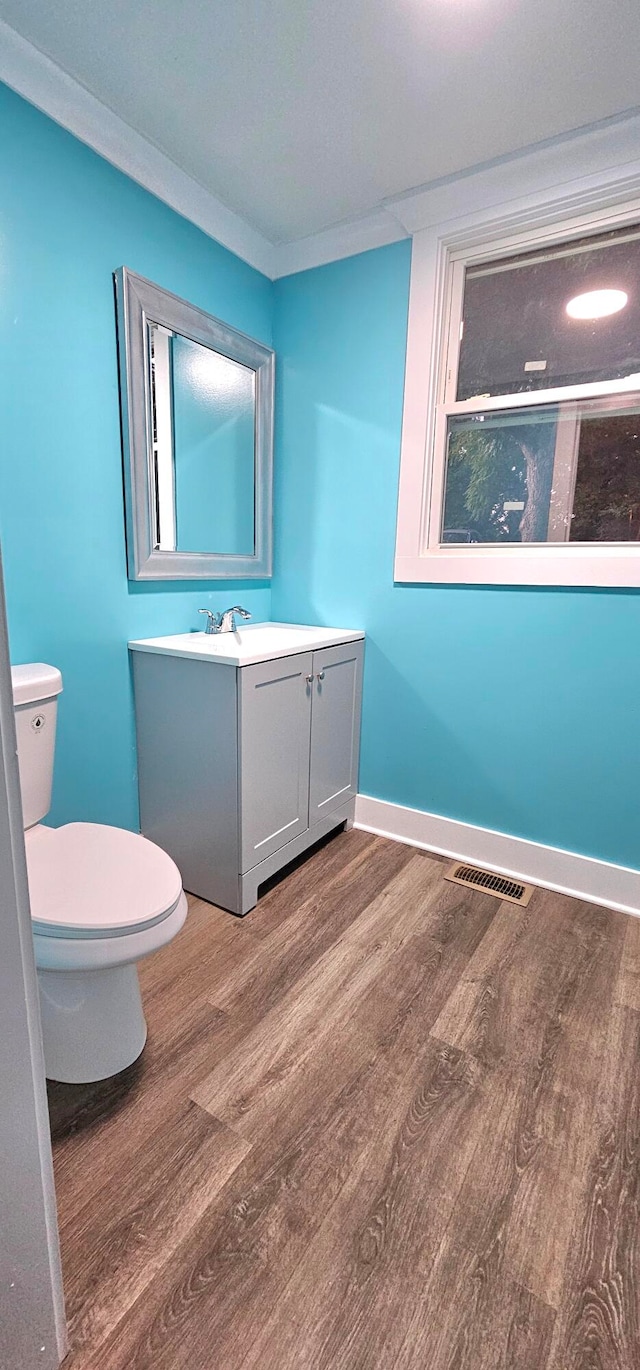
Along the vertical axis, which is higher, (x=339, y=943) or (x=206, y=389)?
(x=206, y=389)

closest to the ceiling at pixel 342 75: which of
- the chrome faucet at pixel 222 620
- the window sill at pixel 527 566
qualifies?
the window sill at pixel 527 566

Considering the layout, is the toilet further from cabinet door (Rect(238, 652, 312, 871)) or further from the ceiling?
the ceiling

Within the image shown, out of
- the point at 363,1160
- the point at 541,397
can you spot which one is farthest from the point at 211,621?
the point at 363,1160

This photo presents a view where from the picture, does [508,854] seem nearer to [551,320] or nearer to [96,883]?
[96,883]

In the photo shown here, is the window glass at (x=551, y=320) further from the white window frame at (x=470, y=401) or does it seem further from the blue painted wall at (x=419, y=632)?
the blue painted wall at (x=419, y=632)

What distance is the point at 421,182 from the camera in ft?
5.84

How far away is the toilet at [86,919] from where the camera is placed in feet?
3.37

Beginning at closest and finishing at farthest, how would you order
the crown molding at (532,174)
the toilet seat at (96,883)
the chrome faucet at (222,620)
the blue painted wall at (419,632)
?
the toilet seat at (96,883), the crown molding at (532,174), the blue painted wall at (419,632), the chrome faucet at (222,620)

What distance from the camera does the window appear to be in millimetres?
1698

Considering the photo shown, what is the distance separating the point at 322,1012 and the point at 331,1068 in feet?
0.51

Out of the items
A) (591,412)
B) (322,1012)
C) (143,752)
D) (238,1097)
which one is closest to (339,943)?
(322,1012)

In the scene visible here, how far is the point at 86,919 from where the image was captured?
103 centimetres

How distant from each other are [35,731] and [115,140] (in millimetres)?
1642

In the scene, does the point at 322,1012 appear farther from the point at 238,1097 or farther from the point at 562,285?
the point at 562,285
